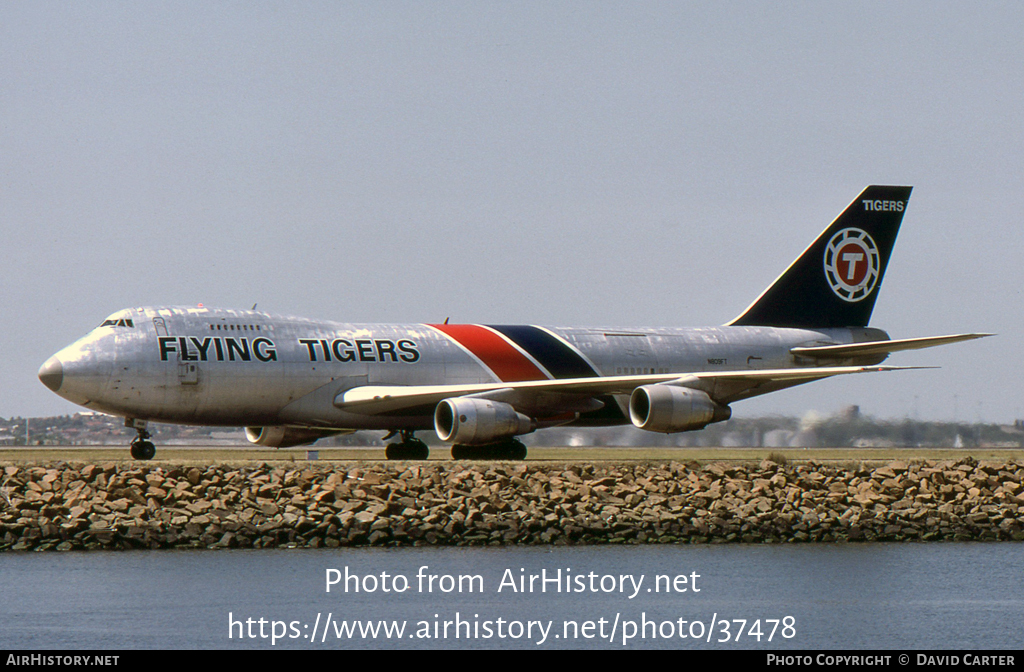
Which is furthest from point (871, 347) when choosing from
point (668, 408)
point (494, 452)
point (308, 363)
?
point (308, 363)

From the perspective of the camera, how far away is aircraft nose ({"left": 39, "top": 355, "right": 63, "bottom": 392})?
112 ft

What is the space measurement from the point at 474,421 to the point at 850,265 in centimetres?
1729

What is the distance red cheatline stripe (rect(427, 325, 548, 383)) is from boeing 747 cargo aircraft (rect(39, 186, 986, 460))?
1.5 inches

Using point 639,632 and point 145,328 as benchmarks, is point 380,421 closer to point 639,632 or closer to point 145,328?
point 145,328

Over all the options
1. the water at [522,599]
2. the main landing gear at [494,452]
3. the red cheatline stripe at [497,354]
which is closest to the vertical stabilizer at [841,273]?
the red cheatline stripe at [497,354]

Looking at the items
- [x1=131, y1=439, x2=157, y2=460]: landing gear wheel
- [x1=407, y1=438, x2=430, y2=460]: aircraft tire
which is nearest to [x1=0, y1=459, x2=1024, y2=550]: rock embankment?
[x1=131, y1=439, x2=157, y2=460]: landing gear wheel

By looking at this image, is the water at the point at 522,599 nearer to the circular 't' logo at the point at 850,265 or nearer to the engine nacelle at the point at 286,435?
the engine nacelle at the point at 286,435

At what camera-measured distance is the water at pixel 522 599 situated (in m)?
17.2

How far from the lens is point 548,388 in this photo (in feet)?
119

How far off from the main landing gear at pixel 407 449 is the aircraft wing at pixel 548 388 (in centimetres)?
169

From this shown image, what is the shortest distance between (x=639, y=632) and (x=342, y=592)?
4652mm

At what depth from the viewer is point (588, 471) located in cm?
3022
